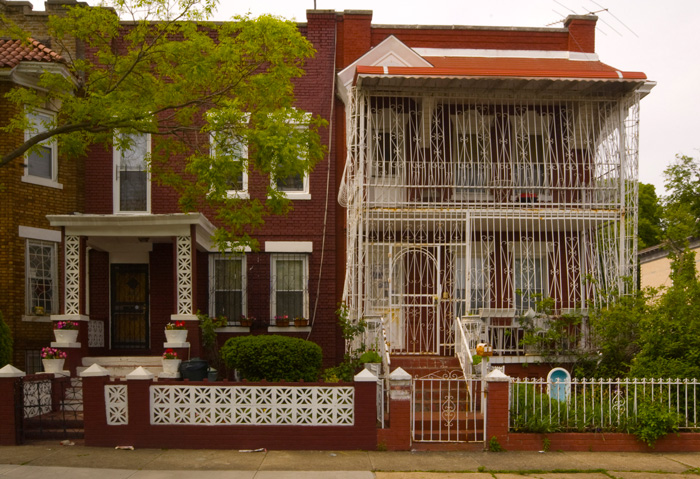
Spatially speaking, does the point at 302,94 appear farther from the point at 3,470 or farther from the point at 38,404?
the point at 3,470

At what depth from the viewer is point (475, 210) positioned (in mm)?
14383

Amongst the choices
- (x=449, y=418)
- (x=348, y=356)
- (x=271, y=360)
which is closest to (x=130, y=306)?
(x=271, y=360)

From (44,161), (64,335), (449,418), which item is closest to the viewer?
(449,418)

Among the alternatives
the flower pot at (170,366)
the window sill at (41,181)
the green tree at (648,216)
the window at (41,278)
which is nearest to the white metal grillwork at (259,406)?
the flower pot at (170,366)

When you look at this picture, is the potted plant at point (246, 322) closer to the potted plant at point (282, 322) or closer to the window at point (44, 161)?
the potted plant at point (282, 322)

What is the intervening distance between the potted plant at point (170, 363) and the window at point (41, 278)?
3626mm

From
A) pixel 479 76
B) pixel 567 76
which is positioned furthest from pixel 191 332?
pixel 567 76

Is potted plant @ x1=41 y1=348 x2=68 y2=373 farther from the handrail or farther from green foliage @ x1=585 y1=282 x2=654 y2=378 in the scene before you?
green foliage @ x1=585 y1=282 x2=654 y2=378

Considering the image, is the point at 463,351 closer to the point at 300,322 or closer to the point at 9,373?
the point at 300,322

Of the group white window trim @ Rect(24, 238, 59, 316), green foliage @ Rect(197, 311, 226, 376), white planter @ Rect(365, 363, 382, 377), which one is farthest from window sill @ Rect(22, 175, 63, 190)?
white planter @ Rect(365, 363, 382, 377)

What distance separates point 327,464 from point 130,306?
807cm

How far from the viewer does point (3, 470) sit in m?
9.38

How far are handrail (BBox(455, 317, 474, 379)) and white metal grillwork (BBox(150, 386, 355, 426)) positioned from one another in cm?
271

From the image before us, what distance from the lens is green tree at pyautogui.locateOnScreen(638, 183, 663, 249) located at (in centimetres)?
3553
